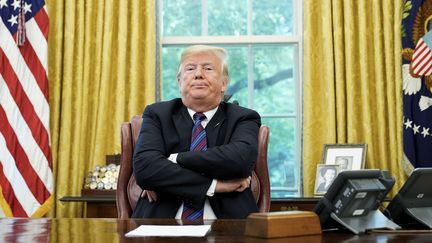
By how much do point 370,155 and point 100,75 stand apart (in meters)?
1.95

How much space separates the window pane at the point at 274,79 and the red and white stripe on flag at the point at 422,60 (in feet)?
2.95

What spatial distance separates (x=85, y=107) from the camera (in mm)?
4402

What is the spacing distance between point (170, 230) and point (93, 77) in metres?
2.90

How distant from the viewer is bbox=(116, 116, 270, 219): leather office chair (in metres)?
2.66

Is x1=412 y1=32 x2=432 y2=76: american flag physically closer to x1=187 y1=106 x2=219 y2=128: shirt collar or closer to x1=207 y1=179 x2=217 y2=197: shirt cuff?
x1=187 y1=106 x2=219 y2=128: shirt collar

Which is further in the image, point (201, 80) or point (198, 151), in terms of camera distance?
point (201, 80)

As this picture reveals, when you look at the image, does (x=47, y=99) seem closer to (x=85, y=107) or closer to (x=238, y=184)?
(x=85, y=107)

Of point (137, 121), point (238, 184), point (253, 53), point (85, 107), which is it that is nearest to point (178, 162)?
point (238, 184)

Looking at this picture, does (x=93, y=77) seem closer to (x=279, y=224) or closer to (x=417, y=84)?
(x=417, y=84)

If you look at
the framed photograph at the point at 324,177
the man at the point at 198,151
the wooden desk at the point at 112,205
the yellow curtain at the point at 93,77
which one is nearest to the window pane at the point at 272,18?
the yellow curtain at the point at 93,77

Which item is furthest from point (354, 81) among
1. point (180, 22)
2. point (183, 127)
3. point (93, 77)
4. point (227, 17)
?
point (183, 127)

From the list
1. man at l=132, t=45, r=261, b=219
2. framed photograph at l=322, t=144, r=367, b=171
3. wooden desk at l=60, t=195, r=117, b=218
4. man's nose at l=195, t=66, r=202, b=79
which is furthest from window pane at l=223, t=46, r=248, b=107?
man's nose at l=195, t=66, r=202, b=79

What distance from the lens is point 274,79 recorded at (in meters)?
4.71

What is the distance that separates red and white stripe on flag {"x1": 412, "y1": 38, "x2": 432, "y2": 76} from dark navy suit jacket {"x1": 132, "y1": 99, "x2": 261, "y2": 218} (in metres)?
1.96
